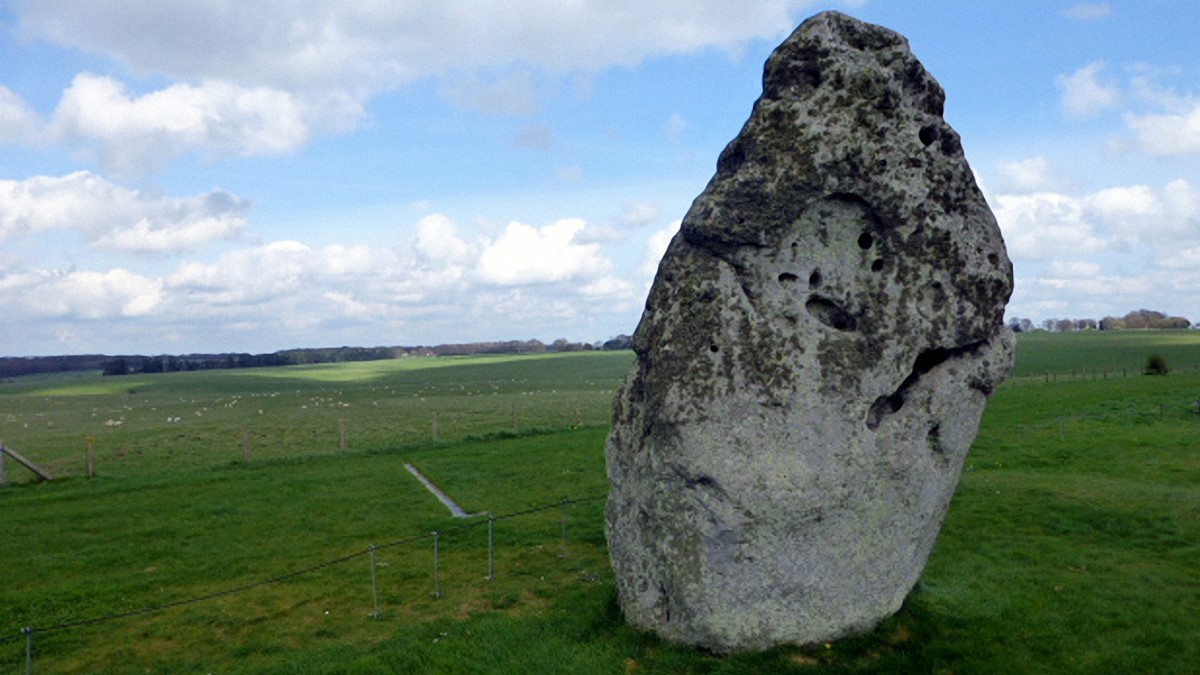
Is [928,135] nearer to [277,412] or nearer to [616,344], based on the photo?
[277,412]

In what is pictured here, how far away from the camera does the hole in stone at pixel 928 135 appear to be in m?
12.0

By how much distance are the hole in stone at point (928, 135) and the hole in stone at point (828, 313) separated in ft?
8.43

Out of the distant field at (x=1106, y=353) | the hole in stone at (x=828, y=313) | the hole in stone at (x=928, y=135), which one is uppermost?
the hole in stone at (x=928, y=135)

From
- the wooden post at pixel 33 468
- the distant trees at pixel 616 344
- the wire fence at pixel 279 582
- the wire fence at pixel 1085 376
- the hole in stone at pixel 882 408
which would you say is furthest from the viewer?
the distant trees at pixel 616 344

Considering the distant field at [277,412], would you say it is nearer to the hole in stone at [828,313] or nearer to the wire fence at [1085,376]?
the wire fence at [1085,376]

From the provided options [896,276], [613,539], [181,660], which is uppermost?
[896,276]

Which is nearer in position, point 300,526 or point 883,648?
point 883,648

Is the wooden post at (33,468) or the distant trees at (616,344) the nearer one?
the wooden post at (33,468)

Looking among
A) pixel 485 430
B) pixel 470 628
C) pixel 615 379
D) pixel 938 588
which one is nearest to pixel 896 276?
pixel 938 588

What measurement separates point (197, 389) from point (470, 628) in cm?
9993

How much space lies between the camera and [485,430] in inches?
1843

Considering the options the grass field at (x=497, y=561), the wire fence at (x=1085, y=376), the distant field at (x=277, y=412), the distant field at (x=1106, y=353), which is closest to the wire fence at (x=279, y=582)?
the grass field at (x=497, y=561)

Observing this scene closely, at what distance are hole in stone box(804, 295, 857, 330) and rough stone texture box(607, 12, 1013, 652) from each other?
0.07 feet

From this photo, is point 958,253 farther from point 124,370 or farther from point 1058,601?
point 124,370
